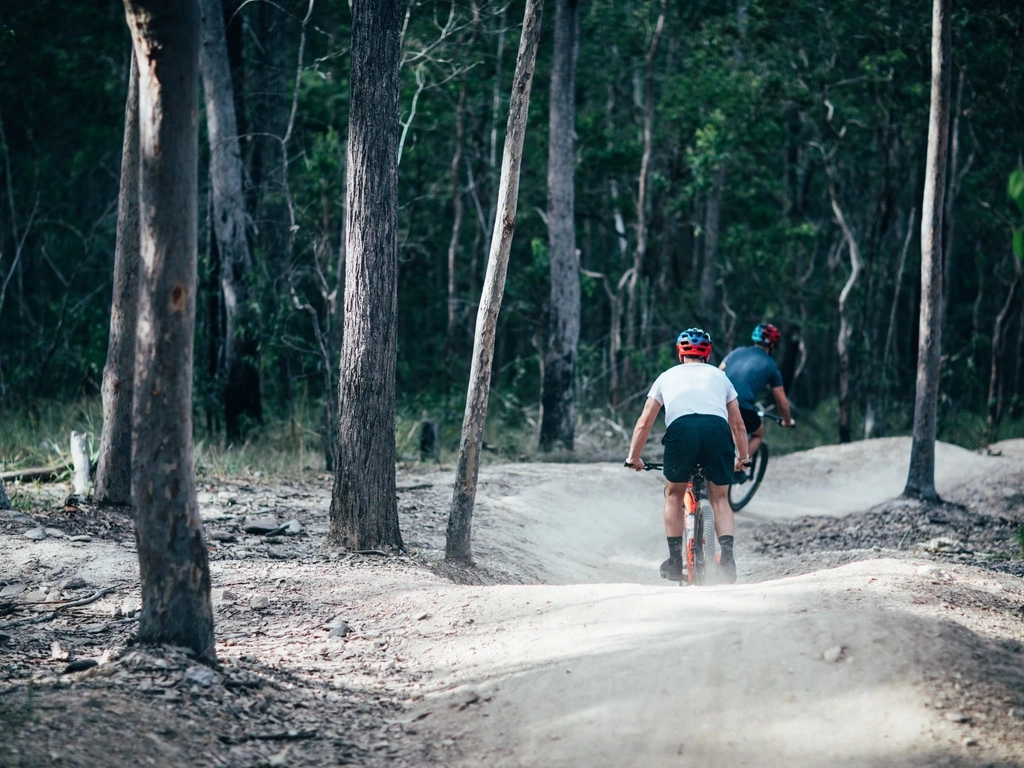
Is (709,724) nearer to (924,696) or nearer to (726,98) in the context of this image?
(924,696)

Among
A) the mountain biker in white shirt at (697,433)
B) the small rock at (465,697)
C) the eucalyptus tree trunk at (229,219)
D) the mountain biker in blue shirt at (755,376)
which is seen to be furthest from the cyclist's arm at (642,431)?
the eucalyptus tree trunk at (229,219)

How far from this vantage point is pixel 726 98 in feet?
68.1

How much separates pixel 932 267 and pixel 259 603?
933 cm

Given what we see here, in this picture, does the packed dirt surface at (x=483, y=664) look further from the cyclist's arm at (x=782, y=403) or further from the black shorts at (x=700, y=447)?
the cyclist's arm at (x=782, y=403)

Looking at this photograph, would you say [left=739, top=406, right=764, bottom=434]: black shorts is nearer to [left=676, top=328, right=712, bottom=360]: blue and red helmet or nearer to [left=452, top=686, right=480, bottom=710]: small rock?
[left=676, top=328, right=712, bottom=360]: blue and red helmet

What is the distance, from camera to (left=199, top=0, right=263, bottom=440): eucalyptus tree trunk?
1516 cm

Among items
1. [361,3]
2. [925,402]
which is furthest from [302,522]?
[925,402]

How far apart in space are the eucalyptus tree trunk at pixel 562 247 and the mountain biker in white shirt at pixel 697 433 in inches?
349

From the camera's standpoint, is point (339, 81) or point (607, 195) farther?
point (607, 195)

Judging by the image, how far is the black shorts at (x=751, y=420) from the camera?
11.4 meters

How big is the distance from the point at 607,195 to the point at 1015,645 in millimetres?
19449

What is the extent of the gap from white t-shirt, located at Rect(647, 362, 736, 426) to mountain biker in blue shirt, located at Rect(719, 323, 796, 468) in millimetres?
3283

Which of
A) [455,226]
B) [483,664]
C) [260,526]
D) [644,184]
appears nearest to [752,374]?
[260,526]

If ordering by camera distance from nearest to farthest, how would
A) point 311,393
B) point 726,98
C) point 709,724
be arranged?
point 709,724 → point 726,98 → point 311,393
